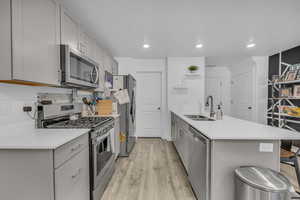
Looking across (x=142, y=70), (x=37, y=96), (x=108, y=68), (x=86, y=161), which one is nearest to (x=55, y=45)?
(x=37, y=96)

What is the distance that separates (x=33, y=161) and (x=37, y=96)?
0.94 meters

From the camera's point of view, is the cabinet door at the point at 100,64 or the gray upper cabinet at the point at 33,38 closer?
the gray upper cabinet at the point at 33,38

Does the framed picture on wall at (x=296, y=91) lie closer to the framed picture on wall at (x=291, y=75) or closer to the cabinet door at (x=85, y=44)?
the framed picture on wall at (x=291, y=75)

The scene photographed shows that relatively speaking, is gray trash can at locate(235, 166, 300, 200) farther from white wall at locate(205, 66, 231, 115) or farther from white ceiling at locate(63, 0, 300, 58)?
white wall at locate(205, 66, 231, 115)

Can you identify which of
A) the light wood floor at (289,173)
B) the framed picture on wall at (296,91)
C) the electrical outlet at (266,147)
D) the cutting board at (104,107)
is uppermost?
the framed picture on wall at (296,91)

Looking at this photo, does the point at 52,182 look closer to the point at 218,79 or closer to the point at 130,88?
the point at 130,88

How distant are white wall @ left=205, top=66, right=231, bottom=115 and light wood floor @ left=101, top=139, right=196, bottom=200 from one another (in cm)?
317

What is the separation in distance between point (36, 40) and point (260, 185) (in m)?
2.24

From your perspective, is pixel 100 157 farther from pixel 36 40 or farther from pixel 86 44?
pixel 86 44

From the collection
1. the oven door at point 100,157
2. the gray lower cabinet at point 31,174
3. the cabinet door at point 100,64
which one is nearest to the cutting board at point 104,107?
the cabinet door at point 100,64

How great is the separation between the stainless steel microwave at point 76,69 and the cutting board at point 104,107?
1.68ft

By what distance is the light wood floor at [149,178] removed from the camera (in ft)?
6.09

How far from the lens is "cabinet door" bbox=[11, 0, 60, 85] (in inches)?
44.2

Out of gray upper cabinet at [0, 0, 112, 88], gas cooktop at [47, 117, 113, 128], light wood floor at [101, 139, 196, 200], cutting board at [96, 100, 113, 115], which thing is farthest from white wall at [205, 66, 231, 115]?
gray upper cabinet at [0, 0, 112, 88]
